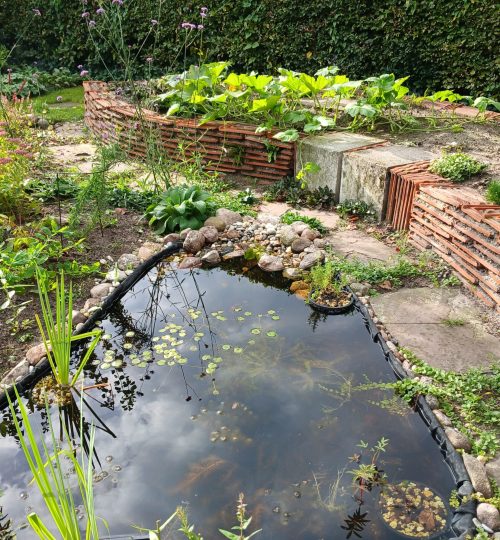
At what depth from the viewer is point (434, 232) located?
3.93 metres

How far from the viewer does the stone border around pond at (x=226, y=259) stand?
2.76 metres

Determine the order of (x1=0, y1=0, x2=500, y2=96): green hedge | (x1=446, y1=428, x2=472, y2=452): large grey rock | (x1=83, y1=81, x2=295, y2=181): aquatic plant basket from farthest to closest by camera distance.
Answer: (x1=0, y1=0, x2=500, y2=96): green hedge < (x1=83, y1=81, x2=295, y2=181): aquatic plant basket < (x1=446, y1=428, x2=472, y2=452): large grey rock

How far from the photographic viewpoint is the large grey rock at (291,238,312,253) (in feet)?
13.5

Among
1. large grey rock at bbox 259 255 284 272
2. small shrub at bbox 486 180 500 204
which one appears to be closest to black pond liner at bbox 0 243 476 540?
large grey rock at bbox 259 255 284 272

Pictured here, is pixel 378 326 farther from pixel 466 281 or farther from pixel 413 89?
pixel 413 89

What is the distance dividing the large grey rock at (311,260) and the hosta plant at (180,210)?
994mm

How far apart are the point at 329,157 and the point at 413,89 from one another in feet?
9.44

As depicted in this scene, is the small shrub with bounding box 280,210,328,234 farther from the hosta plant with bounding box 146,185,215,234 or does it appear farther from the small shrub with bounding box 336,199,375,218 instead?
the hosta plant with bounding box 146,185,215,234

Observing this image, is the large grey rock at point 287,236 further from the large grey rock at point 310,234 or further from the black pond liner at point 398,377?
the black pond liner at point 398,377

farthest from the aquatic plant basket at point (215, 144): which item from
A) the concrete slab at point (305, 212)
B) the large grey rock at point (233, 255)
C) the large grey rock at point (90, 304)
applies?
the large grey rock at point (90, 304)

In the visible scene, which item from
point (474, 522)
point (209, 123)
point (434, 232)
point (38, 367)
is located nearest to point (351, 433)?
point (474, 522)

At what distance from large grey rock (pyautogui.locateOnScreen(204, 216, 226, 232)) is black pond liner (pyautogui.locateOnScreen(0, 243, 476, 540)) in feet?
1.07

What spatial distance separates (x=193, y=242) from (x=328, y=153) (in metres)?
1.51

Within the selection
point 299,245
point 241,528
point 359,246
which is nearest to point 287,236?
point 299,245
